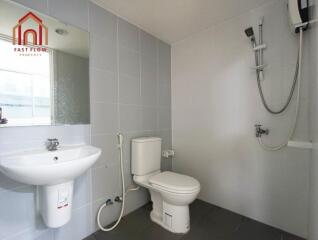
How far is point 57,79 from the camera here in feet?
4.17

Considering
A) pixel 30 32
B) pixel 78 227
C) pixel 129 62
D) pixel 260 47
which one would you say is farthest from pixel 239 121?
pixel 30 32

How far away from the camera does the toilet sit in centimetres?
137

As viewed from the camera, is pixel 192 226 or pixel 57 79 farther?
pixel 192 226

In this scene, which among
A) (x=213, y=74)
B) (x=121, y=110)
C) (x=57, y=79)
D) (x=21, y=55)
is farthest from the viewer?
(x=213, y=74)

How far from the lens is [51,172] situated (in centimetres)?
86

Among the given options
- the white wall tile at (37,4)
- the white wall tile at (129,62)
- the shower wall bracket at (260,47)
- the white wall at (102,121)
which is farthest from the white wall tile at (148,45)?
the shower wall bracket at (260,47)

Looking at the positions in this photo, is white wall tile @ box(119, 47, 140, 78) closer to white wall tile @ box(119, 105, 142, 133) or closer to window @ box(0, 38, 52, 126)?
white wall tile @ box(119, 105, 142, 133)

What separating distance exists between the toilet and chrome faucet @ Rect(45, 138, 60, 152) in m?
0.71

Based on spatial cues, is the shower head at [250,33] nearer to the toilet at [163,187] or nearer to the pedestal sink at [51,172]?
the toilet at [163,187]

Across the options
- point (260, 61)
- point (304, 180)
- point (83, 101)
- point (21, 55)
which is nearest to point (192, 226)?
point (304, 180)

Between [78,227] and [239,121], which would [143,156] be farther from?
[239,121]

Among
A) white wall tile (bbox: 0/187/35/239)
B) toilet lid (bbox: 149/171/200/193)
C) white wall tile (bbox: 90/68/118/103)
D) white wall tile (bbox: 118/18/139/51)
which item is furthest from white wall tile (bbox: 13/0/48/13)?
toilet lid (bbox: 149/171/200/193)

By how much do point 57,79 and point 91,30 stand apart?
20.7 inches

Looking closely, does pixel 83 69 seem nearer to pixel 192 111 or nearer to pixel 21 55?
pixel 21 55
